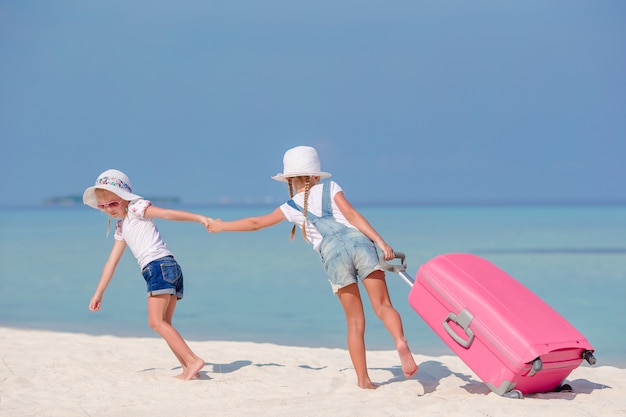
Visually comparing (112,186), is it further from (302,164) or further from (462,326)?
Result: (462,326)

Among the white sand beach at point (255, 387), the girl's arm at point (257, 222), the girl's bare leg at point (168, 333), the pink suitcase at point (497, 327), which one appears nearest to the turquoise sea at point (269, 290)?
the white sand beach at point (255, 387)

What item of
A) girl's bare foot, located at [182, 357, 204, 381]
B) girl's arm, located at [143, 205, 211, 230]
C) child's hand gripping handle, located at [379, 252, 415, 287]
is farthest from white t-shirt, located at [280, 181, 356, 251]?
girl's bare foot, located at [182, 357, 204, 381]

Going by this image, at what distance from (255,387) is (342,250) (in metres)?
1.08

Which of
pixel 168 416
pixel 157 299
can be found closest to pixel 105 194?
pixel 157 299

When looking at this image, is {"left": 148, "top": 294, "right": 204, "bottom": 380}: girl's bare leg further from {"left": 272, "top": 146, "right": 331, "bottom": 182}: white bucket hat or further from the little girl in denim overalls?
{"left": 272, "top": 146, "right": 331, "bottom": 182}: white bucket hat

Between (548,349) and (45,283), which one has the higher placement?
(548,349)

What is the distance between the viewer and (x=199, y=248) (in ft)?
76.6

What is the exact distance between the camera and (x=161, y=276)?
5.23 metres

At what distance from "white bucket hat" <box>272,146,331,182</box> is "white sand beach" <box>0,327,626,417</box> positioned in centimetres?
135

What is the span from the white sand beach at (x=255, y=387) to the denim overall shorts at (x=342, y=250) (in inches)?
28.7

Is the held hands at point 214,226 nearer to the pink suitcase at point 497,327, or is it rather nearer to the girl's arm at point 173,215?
the girl's arm at point 173,215

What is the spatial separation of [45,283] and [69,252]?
Result: 7.32 m

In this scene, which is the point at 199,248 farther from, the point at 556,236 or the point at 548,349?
the point at 548,349

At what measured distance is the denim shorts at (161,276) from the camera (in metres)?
5.23
